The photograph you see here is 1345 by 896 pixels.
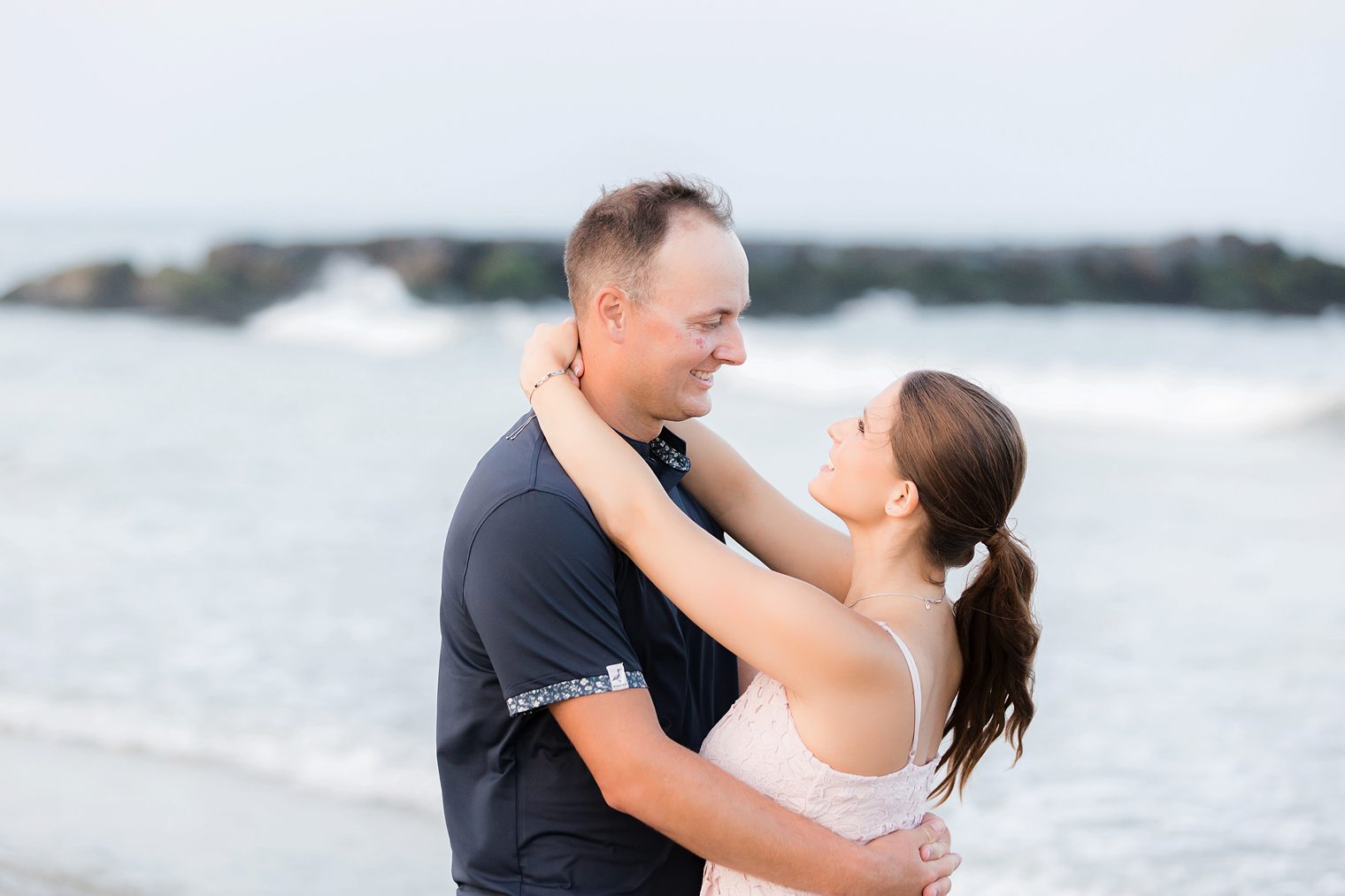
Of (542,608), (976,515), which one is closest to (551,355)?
(542,608)

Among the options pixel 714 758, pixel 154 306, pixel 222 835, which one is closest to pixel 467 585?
pixel 714 758

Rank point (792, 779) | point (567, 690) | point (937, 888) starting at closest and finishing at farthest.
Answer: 1. point (567, 690)
2. point (792, 779)
3. point (937, 888)

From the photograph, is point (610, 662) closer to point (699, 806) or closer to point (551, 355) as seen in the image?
point (699, 806)

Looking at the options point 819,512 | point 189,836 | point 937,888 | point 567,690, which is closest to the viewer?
point 567,690

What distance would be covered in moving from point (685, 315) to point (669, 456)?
0.99 feet

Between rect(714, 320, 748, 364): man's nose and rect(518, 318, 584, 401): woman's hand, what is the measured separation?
0.78 ft

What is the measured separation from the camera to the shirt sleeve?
1.69 meters

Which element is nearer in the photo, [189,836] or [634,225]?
[634,225]

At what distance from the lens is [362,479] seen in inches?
356

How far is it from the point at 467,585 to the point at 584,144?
15.4 m

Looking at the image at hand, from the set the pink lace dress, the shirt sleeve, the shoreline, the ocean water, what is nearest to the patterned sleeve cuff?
the shirt sleeve

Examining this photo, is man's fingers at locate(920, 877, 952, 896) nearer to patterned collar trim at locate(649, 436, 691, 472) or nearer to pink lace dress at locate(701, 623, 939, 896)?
pink lace dress at locate(701, 623, 939, 896)

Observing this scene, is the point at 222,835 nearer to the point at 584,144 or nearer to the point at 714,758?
the point at 714,758

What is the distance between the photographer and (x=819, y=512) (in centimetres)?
773
